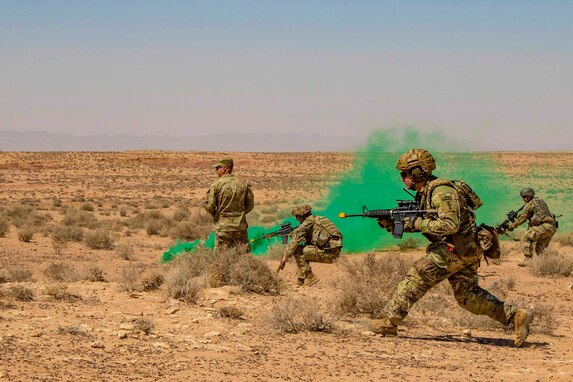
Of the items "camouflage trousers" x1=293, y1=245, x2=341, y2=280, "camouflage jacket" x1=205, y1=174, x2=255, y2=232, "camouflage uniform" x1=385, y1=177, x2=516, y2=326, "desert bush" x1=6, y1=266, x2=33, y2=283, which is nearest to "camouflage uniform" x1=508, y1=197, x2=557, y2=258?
"camouflage trousers" x1=293, y1=245, x2=341, y2=280

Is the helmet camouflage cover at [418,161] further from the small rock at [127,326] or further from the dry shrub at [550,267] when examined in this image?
the dry shrub at [550,267]

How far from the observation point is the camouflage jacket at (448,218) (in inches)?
305

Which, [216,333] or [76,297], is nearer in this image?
[216,333]

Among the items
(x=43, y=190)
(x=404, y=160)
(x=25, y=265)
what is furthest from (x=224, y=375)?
(x=43, y=190)

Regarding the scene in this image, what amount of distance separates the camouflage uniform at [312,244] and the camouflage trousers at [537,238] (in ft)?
18.2

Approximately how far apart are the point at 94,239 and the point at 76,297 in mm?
10779

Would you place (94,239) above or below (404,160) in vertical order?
below

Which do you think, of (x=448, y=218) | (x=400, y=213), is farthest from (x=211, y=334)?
(x=448, y=218)

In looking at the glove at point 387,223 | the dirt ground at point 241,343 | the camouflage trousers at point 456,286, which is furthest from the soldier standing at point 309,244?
the camouflage trousers at point 456,286

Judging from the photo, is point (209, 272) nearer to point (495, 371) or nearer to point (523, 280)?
point (495, 371)

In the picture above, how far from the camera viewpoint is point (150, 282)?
1092 cm

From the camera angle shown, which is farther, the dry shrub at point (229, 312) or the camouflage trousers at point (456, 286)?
the dry shrub at point (229, 312)

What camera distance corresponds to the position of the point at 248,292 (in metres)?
11.1

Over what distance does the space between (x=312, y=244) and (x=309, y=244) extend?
0.05m
